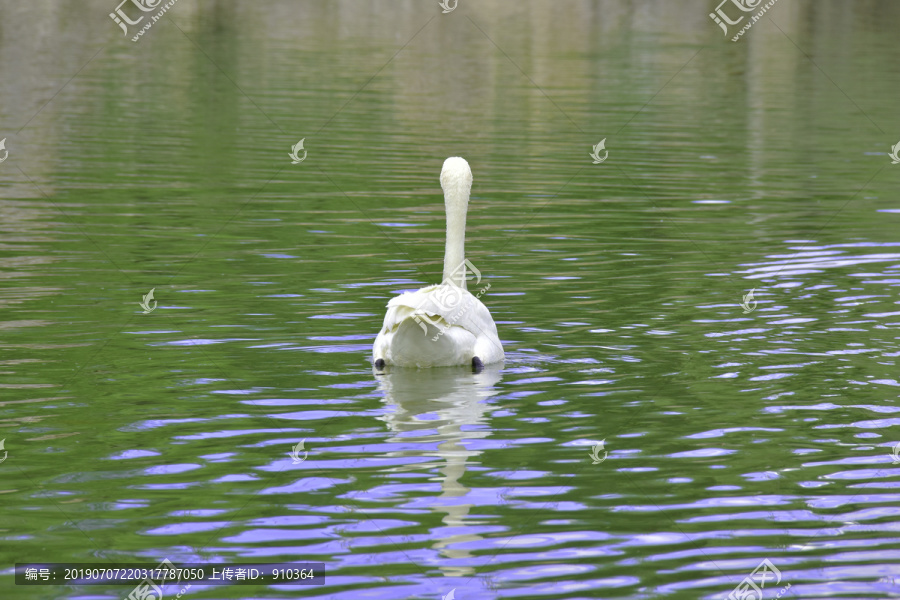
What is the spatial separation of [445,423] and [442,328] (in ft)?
4.01

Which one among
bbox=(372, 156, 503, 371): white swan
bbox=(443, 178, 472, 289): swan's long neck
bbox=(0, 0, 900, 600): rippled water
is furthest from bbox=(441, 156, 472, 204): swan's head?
bbox=(0, 0, 900, 600): rippled water

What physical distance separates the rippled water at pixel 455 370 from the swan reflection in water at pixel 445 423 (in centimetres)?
3

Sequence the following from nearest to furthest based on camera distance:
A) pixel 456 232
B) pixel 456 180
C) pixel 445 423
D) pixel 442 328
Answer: pixel 445 423, pixel 442 328, pixel 456 232, pixel 456 180

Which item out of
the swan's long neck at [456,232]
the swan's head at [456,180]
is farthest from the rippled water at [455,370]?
the swan's head at [456,180]

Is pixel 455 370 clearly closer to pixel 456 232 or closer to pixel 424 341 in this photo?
pixel 424 341

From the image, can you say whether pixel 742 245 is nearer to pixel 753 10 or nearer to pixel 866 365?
pixel 866 365

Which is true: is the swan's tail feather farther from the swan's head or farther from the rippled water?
the swan's head

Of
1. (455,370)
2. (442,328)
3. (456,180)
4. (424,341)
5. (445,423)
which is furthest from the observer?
(456,180)

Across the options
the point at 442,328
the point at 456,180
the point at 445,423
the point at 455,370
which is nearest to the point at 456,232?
the point at 456,180

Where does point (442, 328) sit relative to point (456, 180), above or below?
below

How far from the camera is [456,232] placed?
41.6 feet

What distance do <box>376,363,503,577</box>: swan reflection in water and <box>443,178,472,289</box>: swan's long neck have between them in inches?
36.3

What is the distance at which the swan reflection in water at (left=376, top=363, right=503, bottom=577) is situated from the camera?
8.38 m

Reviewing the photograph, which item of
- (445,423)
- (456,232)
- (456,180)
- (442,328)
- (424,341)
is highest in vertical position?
(456,180)
